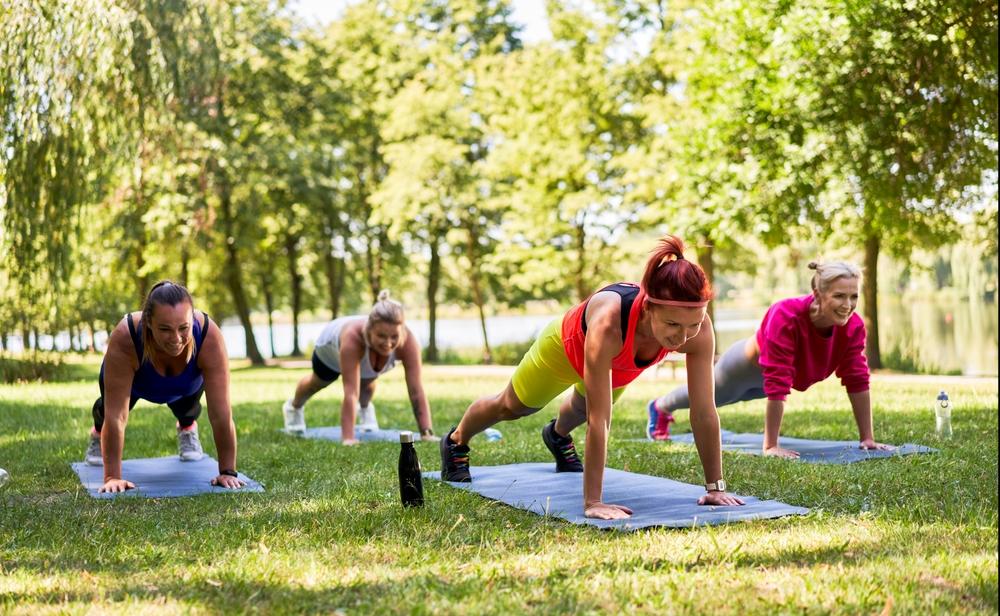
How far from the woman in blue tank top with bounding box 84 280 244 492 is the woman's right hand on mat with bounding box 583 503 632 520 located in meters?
2.42

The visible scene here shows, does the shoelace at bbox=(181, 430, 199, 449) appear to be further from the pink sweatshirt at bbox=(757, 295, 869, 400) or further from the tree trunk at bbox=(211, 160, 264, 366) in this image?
the tree trunk at bbox=(211, 160, 264, 366)

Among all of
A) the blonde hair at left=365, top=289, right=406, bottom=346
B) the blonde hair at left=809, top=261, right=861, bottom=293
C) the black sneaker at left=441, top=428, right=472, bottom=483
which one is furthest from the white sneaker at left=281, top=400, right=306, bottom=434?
the blonde hair at left=809, top=261, right=861, bottom=293

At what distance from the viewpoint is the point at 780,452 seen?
696 centimetres

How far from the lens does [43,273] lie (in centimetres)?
1287

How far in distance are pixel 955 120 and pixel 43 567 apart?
13075 millimetres

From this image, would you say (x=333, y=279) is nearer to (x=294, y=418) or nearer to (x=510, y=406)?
(x=294, y=418)

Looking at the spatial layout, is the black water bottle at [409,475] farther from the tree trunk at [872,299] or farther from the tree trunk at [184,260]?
the tree trunk at [184,260]

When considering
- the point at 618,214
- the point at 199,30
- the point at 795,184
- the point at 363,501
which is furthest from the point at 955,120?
the point at 618,214

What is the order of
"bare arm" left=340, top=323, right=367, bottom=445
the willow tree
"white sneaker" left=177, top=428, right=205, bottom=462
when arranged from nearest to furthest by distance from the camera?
"white sneaker" left=177, top=428, right=205, bottom=462
"bare arm" left=340, top=323, right=367, bottom=445
the willow tree

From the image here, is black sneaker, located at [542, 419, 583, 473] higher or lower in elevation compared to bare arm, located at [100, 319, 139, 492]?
lower

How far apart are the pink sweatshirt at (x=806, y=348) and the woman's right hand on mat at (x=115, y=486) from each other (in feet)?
14.0

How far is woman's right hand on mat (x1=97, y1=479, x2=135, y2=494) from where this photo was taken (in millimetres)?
5816

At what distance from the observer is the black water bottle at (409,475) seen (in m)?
4.85

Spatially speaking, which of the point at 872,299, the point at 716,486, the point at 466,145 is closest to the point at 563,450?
the point at 716,486
